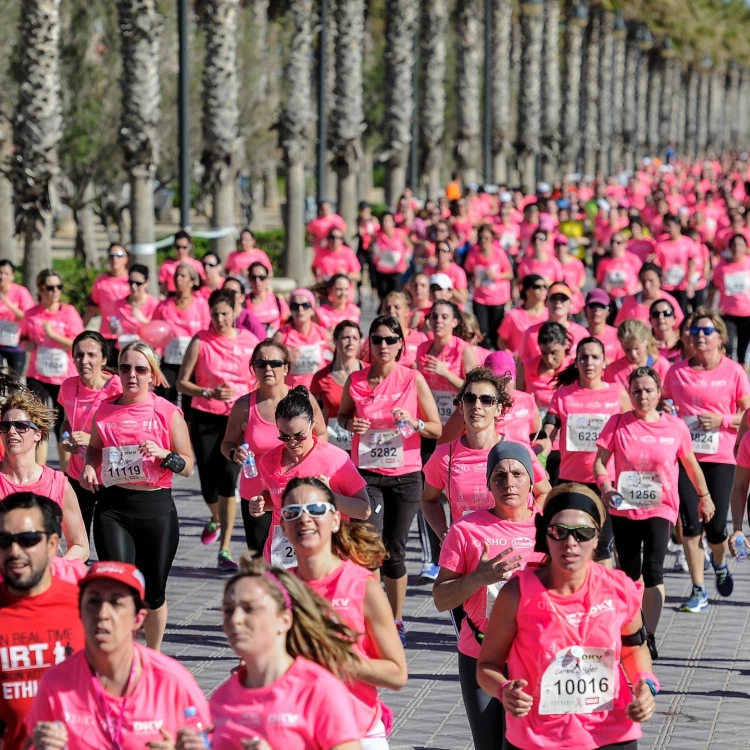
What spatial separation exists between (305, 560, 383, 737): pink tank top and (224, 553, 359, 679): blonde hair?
22.0 inches

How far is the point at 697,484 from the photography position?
8.74 metres

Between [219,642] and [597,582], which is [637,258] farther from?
[597,582]

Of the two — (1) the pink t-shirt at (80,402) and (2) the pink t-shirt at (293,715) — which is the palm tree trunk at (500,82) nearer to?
(1) the pink t-shirt at (80,402)

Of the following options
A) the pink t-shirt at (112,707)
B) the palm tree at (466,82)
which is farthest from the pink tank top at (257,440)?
the palm tree at (466,82)

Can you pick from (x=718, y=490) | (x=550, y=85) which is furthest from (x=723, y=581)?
(x=550, y=85)

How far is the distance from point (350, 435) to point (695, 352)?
2062mm

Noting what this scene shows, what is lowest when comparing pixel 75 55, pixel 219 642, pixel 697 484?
pixel 219 642

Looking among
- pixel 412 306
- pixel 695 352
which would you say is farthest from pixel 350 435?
pixel 412 306

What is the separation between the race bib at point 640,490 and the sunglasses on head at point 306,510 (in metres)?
3.47

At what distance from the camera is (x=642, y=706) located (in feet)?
16.5

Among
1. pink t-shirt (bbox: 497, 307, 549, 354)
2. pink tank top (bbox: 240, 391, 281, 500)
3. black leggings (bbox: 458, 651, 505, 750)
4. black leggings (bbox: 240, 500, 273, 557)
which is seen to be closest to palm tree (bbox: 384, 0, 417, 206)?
pink t-shirt (bbox: 497, 307, 549, 354)

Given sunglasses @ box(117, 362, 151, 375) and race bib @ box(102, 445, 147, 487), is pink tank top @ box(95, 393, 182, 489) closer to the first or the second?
race bib @ box(102, 445, 147, 487)

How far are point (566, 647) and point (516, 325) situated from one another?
7.94 meters

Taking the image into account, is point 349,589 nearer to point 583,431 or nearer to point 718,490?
point 583,431
